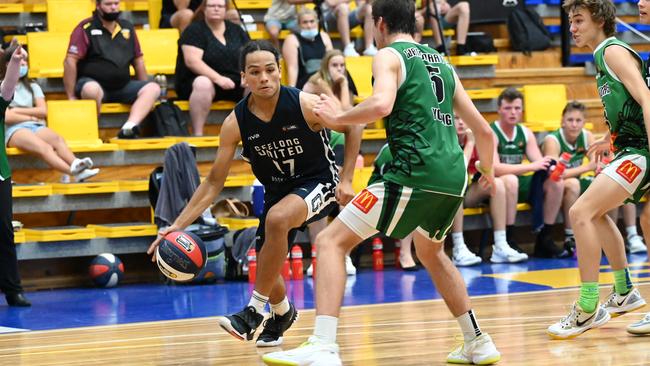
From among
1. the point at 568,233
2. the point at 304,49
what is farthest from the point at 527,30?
the point at 568,233

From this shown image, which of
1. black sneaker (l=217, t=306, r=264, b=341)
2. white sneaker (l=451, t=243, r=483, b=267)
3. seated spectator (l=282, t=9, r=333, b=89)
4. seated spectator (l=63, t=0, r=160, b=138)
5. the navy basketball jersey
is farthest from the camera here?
seated spectator (l=282, t=9, r=333, b=89)

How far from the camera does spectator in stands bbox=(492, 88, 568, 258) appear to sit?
10227mm

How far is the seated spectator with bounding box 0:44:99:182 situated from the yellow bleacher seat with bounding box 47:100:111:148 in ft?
0.43

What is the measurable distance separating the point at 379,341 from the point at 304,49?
590 cm

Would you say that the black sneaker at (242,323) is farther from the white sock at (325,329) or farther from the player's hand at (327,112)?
the player's hand at (327,112)

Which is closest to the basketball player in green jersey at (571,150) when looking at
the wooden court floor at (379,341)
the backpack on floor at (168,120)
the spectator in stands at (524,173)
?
the spectator in stands at (524,173)

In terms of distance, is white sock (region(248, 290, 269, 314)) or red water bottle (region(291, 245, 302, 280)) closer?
white sock (region(248, 290, 269, 314))

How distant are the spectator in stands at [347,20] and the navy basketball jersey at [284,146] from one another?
6122 mm

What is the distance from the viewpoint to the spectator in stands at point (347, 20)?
11859 millimetres

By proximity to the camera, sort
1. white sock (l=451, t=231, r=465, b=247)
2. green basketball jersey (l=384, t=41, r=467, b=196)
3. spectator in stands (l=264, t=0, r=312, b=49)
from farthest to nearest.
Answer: spectator in stands (l=264, t=0, r=312, b=49) < white sock (l=451, t=231, r=465, b=247) < green basketball jersey (l=384, t=41, r=467, b=196)

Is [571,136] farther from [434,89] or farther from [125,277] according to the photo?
[434,89]

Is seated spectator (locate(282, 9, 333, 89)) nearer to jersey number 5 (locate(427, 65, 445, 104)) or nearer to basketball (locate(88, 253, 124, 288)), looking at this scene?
basketball (locate(88, 253, 124, 288))

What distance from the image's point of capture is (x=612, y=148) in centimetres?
583

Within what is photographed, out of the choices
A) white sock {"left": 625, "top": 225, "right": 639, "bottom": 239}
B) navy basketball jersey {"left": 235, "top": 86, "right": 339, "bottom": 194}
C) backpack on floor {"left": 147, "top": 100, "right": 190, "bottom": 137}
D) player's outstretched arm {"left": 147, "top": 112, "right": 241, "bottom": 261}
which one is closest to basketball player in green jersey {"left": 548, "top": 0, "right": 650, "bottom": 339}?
navy basketball jersey {"left": 235, "top": 86, "right": 339, "bottom": 194}
